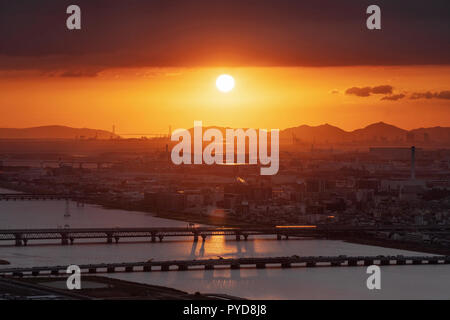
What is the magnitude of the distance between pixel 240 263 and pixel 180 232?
5758 mm

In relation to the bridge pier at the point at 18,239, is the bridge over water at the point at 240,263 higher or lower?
lower

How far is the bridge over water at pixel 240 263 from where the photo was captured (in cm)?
1524

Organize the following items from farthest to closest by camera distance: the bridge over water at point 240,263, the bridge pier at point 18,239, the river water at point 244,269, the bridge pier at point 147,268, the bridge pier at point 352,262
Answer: the bridge pier at point 18,239 < the bridge pier at point 352,262 < the bridge pier at point 147,268 < the bridge over water at point 240,263 < the river water at point 244,269

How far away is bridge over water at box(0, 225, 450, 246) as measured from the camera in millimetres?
20562

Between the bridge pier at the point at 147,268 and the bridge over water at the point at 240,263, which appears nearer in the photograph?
the bridge over water at the point at 240,263

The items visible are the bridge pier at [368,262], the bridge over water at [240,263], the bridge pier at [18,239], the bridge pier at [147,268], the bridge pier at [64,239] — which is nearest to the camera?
the bridge over water at [240,263]

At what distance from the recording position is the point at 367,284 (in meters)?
14.6

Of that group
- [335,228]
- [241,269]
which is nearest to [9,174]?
[335,228]

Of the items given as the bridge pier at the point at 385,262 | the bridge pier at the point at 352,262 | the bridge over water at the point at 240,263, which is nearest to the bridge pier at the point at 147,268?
Result: the bridge over water at the point at 240,263

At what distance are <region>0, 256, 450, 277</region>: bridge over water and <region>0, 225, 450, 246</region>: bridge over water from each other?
4617 mm

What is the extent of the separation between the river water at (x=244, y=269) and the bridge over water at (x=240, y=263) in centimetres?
33

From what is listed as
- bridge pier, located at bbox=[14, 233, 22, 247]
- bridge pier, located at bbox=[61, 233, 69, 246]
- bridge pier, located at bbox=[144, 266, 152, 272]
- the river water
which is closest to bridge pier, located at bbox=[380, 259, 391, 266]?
the river water

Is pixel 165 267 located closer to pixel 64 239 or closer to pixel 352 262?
pixel 352 262

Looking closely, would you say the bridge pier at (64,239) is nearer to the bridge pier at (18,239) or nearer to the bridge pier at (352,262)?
the bridge pier at (18,239)
